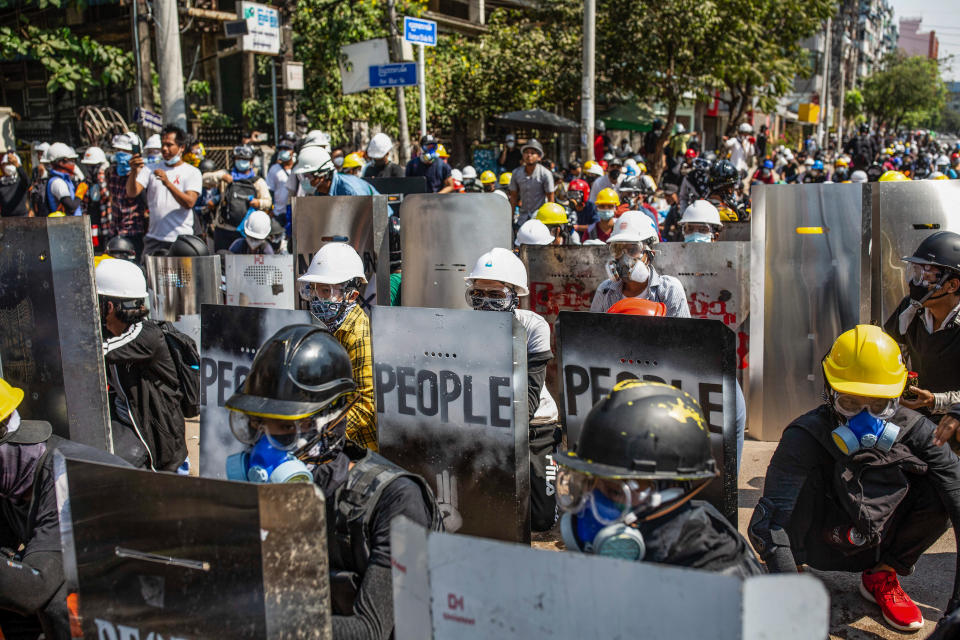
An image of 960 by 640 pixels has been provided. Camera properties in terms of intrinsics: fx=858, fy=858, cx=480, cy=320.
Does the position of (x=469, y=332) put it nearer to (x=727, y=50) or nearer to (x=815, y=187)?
(x=815, y=187)

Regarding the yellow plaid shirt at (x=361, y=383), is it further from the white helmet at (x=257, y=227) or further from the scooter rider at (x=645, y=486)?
the white helmet at (x=257, y=227)

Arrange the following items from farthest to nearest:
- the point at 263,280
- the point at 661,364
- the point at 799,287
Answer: the point at 263,280
the point at 799,287
the point at 661,364

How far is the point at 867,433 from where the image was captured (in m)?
3.31

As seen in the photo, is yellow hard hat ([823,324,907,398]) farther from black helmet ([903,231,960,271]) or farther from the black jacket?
the black jacket

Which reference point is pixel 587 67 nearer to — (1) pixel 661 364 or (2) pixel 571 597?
(1) pixel 661 364

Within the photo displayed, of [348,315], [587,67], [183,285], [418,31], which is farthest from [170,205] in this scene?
[587,67]

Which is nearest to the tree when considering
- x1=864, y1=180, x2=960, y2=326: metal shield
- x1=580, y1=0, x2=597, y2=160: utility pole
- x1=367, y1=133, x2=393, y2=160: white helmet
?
x1=580, y1=0, x2=597, y2=160: utility pole

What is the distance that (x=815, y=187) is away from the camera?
5.66 m

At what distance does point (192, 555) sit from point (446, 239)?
4.49 meters

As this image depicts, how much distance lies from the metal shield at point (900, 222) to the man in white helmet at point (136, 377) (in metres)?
4.43

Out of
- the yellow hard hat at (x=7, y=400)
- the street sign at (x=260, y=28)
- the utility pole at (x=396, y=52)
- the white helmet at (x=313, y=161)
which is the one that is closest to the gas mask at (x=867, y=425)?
the yellow hard hat at (x=7, y=400)

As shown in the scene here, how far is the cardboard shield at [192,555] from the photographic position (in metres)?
1.94

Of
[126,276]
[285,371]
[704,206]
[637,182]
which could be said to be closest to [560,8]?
[637,182]

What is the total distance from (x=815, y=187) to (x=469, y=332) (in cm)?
311
